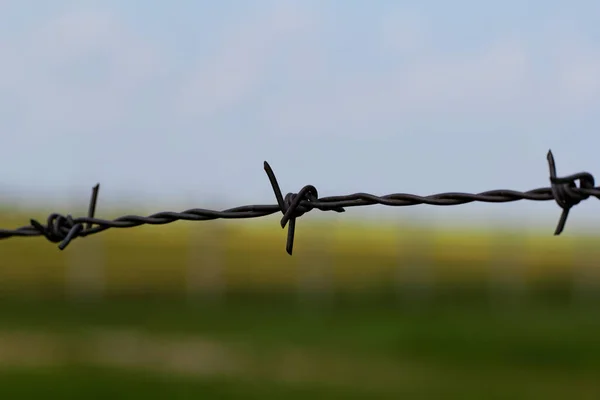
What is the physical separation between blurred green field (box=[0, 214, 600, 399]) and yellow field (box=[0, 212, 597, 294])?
0.14ft

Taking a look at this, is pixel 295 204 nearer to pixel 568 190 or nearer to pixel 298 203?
pixel 298 203

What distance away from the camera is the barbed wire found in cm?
168

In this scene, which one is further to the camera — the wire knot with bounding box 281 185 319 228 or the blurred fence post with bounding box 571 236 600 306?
the blurred fence post with bounding box 571 236 600 306

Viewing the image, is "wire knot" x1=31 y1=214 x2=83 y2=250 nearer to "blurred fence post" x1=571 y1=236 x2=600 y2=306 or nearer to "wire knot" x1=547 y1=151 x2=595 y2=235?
"wire knot" x1=547 y1=151 x2=595 y2=235

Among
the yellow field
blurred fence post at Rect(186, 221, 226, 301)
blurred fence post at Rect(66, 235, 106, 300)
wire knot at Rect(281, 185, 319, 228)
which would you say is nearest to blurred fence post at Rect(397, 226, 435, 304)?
the yellow field

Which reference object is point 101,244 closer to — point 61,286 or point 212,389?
point 61,286

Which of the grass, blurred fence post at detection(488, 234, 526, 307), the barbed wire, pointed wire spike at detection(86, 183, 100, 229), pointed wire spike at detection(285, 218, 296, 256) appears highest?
pointed wire spike at detection(86, 183, 100, 229)

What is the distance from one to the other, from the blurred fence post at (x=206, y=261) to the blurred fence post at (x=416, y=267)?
362 cm

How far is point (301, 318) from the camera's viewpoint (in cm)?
1238

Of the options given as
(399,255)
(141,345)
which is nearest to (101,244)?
(399,255)

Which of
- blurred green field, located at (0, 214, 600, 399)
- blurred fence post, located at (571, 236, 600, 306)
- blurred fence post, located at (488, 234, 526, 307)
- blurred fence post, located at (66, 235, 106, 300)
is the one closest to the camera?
blurred green field, located at (0, 214, 600, 399)

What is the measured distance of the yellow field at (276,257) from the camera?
1680 cm

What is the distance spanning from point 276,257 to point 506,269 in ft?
16.5

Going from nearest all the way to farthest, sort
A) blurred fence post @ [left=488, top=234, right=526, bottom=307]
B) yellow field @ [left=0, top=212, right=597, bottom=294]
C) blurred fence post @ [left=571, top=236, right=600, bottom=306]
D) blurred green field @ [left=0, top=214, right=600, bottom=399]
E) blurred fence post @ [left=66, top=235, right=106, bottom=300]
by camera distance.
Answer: blurred green field @ [left=0, top=214, right=600, bottom=399]
blurred fence post @ [left=66, top=235, right=106, bottom=300]
yellow field @ [left=0, top=212, right=597, bottom=294]
blurred fence post @ [left=488, top=234, right=526, bottom=307]
blurred fence post @ [left=571, top=236, right=600, bottom=306]
